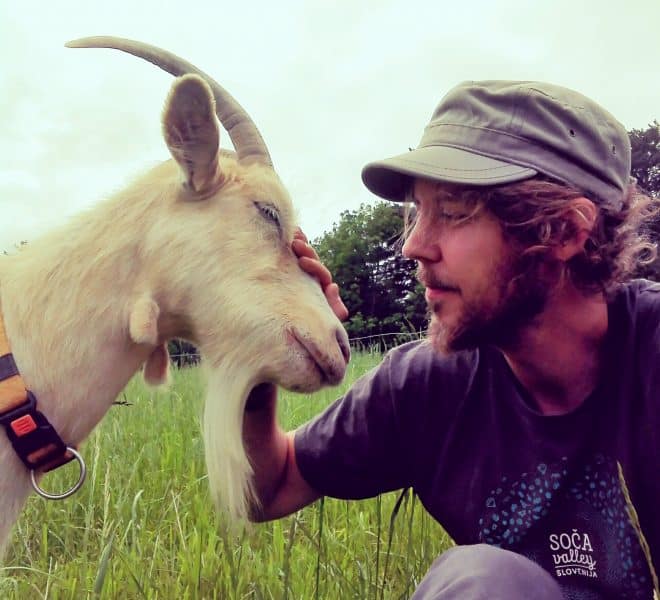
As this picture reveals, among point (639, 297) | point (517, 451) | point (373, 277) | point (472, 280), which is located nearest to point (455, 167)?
point (472, 280)

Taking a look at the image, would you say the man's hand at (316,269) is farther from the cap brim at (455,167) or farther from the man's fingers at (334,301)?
the cap brim at (455,167)

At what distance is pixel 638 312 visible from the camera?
201 cm

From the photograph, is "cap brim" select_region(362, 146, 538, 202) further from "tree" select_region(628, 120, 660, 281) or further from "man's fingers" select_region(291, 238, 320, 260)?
"tree" select_region(628, 120, 660, 281)

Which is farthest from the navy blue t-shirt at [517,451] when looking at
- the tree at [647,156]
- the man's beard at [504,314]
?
the tree at [647,156]

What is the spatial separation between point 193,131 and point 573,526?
1.50 m

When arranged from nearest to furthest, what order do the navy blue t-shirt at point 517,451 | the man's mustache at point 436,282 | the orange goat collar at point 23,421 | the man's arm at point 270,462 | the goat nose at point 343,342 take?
1. the orange goat collar at point 23,421
2. the navy blue t-shirt at point 517,451
3. the goat nose at point 343,342
4. the man's mustache at point 436,282
5. the man's arm at point 270,462

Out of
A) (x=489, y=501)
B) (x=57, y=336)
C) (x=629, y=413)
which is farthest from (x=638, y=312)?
(x=57, y=336)

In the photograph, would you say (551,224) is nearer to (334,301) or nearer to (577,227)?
(577,227)

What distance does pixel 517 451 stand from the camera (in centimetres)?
200

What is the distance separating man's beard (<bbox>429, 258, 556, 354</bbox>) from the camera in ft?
6.63

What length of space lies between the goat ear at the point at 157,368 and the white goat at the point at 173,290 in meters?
0.02

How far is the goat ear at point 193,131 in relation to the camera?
1813 mm

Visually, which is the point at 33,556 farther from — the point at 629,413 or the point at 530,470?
the point at 629,413

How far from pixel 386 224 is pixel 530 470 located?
24986mm
